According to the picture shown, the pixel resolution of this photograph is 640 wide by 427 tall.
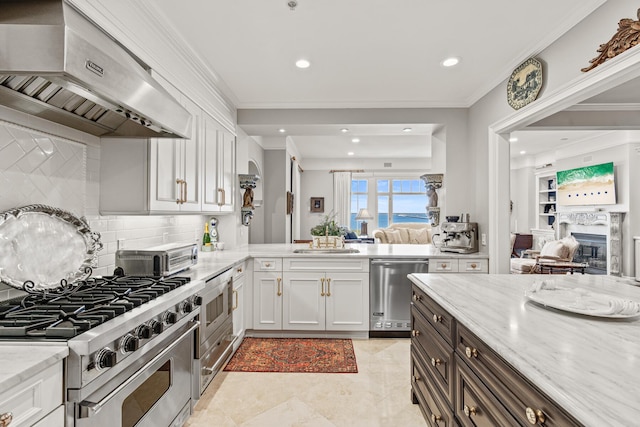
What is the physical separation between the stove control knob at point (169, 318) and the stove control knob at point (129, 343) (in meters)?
0.26

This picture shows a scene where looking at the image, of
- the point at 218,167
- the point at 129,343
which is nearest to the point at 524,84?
the point at 218,167

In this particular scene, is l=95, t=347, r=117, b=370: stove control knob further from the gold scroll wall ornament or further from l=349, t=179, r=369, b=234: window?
l=349, t=179, r=369, b=234: window

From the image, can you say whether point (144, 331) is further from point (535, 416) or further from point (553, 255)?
point (553, 255)

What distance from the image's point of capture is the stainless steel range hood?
1094 millimetres

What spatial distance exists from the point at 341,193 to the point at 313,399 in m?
6.76

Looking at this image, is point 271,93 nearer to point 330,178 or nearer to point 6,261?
point 6,261

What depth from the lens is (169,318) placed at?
1658mm

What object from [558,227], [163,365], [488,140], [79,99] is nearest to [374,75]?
[488,140]

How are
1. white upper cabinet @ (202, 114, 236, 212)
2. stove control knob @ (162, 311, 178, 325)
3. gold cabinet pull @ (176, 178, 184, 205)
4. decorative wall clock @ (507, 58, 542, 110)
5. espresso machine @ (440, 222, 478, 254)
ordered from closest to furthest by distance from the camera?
stove control knob @ (162, 311, 178, 325) → gold cabinet pull @ (176, 178, 184, 205) → decorative wall clock @ (507, 58, 542, 110) → white upper cabinet @ (202, 114, 236, 212) → espresso machine @ (440, 222, 478, 254)

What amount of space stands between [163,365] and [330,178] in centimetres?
750

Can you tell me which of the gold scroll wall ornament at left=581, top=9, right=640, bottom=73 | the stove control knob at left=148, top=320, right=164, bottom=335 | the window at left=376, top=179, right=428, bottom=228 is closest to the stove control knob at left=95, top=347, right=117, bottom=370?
the stove control knob at left=148, top=320, right=164, bottom=335

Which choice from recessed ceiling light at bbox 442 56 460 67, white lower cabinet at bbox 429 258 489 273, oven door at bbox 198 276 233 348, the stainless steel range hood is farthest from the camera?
white lower cabinet at bbox 429 258 489 273

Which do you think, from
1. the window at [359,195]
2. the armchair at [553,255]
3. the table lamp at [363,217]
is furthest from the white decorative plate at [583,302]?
the window at [359,195]

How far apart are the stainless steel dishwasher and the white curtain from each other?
17.6 feet
